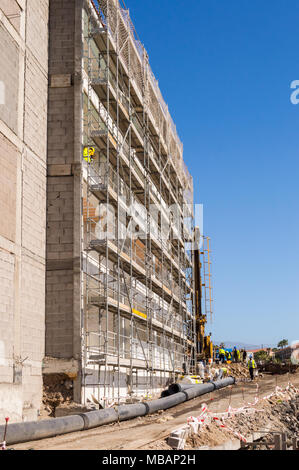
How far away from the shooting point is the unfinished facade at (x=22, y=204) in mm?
17188

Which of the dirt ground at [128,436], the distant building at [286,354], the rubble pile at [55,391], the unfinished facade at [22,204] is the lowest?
the distant building at [286,354]

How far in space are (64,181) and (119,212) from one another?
5314 mm

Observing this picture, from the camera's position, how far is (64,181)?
813 inches

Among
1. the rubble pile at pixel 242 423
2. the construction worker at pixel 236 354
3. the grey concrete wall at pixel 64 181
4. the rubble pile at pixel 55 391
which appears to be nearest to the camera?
the rubble pile at pixel 242 423

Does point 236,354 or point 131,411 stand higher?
point 236,354

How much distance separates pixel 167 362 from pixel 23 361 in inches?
752

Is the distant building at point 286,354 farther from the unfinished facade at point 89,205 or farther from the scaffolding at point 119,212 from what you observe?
the unfinished facade at point 89,205

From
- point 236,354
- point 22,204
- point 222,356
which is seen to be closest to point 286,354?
point 236,354

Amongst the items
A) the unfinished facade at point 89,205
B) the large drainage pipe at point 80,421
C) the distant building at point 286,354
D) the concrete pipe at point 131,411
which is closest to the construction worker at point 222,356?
the unfinished facade at point 89,205

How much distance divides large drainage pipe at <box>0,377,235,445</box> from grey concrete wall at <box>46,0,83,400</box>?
7.23ft

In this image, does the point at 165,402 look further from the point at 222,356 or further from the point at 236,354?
the point at 236,354

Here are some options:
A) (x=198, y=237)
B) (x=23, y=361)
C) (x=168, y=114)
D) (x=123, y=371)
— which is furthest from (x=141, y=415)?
(x=198, y=237)

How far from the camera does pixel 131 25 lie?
29.2 m

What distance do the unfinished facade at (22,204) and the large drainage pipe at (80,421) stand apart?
92.0 inches
